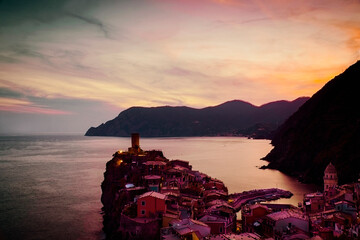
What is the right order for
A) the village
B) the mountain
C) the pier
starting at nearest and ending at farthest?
the village, the pier, the mountain

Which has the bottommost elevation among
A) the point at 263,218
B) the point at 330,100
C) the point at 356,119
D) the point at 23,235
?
the point at 23,235

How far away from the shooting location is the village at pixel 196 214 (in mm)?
29297

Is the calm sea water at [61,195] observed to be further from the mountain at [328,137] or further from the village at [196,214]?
the mountain at [328,137]

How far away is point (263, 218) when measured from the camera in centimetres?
3584

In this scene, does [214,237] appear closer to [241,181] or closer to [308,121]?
[241,181]

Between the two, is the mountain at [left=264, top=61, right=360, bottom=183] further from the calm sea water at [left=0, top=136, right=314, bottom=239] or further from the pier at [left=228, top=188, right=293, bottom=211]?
the pier at [left=228, top=188, right=293, bottom=211]

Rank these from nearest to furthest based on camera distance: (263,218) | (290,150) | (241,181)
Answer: (263,218)
(241,181)
(290,150)

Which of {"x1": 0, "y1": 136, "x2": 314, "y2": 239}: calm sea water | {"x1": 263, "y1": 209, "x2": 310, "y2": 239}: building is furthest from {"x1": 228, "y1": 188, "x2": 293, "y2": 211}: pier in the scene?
{"x1": 263, "y1": 209, "x2": 310, "y2": 239}: building

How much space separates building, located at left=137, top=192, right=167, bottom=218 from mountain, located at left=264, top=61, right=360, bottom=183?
52.9 metres

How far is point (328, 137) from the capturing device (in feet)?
306

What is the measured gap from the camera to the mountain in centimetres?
7612

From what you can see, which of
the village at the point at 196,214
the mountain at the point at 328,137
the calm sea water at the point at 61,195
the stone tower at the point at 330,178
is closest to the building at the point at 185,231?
the village at the point at 196,214

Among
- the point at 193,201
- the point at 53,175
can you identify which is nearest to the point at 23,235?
the point at 193,201

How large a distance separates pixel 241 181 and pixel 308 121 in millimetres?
45293
